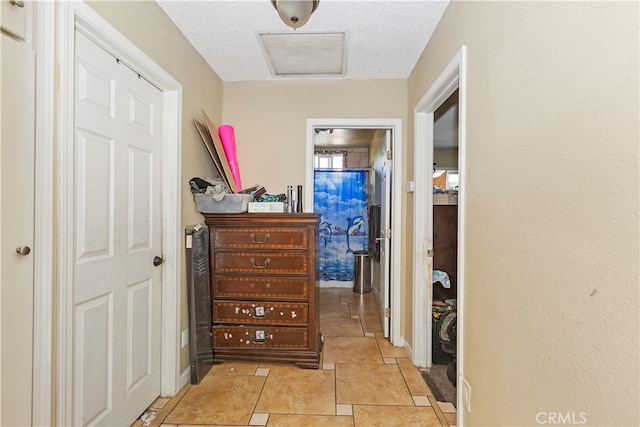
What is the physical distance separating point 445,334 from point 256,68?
272cm

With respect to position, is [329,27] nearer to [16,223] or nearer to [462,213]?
[462,213]

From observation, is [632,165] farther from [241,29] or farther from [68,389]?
[241,29]

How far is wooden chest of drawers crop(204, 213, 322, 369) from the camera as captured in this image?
7.39ft

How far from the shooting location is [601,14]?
0.74m

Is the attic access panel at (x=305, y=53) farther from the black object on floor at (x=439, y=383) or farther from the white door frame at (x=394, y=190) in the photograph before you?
the black object on floor at (x=439, y=383)

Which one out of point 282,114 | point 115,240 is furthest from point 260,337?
point 282,114

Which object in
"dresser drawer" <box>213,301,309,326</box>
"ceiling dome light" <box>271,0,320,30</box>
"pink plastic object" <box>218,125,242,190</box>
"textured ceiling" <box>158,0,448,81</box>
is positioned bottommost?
"dresser drawer" <box>213,301,309,326</box>

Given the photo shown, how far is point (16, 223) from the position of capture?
3.23 ft

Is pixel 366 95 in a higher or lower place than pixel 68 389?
higher

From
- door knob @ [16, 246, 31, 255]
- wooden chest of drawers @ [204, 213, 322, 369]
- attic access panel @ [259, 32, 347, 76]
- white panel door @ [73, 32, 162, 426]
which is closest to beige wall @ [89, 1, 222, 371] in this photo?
white panel door @ [73, 32, 162, 426]

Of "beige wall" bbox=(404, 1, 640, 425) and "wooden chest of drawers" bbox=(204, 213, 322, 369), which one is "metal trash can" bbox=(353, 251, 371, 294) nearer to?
"wooden chest of drawers" bbox=(204, 213, 322, 369)

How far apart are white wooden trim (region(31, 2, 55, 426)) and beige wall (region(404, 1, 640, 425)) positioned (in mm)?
1727

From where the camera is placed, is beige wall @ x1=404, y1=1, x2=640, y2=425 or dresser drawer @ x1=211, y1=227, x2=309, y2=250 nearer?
beige wall @ x1=404, y1=1, x2=640, y2=425

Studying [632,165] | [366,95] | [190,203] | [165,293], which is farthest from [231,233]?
[632,165]
